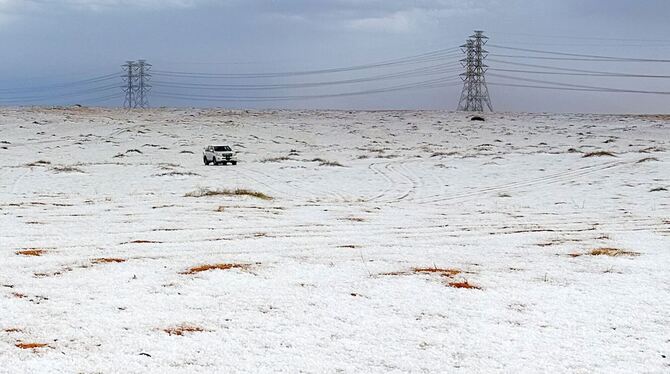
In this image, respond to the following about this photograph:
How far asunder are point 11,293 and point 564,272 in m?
6.64

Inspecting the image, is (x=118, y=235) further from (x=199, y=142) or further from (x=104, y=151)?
(x=199, y=142)

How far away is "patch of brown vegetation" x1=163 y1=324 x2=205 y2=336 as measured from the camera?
6.30 metres

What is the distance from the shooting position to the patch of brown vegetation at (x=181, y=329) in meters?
6.30

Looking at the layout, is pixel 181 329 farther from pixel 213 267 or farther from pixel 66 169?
pixel 66 169

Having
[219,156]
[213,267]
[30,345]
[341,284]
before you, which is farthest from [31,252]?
[219,156]

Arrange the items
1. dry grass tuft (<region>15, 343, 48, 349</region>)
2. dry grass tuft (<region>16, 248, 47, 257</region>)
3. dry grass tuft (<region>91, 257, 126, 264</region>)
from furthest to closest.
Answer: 1. dry grass tuft (<region>16, 248, 47, 257</region>)
2. dry grass tuft (<region>91, 257, 126, 264</region>)
3. dry grass tuft (<region>15, 343, 48, 349</region>)

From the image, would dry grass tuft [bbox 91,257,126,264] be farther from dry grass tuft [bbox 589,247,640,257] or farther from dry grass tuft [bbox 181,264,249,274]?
dry grass tuft [bbox 589,247,640,257]

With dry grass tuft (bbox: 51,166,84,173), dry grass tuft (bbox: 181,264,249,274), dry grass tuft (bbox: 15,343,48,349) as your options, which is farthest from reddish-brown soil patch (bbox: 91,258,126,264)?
dry grass tuft (bbox: 51,166,84,173)

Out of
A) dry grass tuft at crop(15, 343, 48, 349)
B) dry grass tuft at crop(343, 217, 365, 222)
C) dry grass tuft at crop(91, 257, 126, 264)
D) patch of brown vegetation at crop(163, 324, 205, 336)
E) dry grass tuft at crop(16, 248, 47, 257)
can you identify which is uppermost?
dry grass tuft at crop(15, 343, 48, 349)

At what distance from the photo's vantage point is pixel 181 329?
21.0 feet

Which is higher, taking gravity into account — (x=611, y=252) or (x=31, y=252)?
(x=611, y=252)

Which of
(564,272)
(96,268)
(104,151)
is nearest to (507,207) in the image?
(564,272)

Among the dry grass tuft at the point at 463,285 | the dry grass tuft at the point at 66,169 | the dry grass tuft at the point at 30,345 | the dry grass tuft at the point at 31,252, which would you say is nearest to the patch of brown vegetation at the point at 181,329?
the dry grass tuft at the point at 30,345

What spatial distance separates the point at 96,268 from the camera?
894cm
